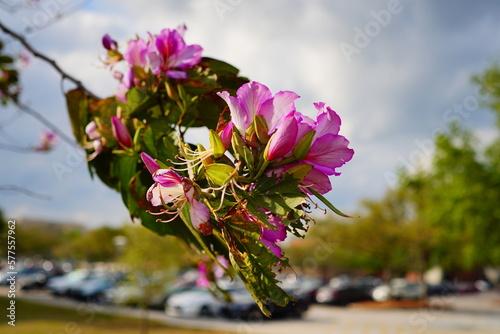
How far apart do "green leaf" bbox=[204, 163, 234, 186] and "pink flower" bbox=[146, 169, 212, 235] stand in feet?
0.10

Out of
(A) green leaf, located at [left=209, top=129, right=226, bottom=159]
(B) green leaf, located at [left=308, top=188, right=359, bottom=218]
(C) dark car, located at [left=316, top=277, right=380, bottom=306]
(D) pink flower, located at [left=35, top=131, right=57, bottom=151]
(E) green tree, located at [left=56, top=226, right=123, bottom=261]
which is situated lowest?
(E) green tree, located at [left=56, top=226, right=123, bottom=261]

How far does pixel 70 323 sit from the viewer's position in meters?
13.6

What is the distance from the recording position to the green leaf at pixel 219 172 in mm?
615

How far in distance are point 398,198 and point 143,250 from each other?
15244 mm

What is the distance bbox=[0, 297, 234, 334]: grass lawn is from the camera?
1245cm

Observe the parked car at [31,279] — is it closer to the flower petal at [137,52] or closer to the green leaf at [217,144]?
the flower petal at [137,52]

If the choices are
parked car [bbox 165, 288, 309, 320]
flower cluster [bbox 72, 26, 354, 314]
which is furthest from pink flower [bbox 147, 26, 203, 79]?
parked car [bbox 165, 288, 309, 320]

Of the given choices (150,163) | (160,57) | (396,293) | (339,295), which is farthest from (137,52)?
(396,293)

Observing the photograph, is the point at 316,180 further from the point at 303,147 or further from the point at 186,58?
the point at 186,58

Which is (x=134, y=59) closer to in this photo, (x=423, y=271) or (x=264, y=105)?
(x=264, y=105)

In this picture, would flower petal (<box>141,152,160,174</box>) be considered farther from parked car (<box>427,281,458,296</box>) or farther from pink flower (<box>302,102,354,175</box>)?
parked car (<box>427,281,458,296</box>)

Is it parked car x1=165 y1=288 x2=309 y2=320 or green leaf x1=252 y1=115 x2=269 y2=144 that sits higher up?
green leaf x1=252 y1=115 x2=269 y2=144

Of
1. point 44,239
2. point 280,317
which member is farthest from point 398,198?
point 44,239

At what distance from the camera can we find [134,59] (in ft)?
3.47
